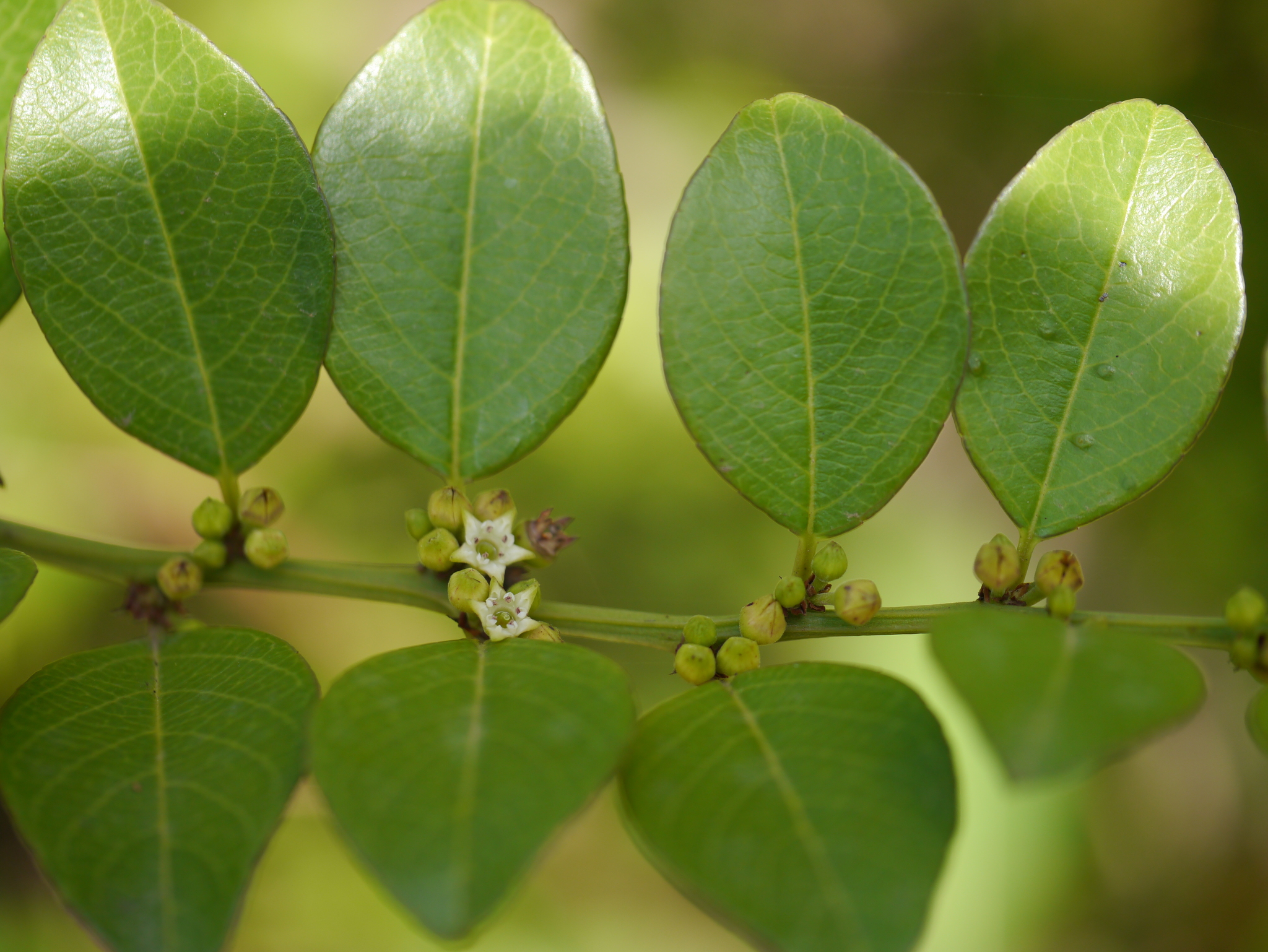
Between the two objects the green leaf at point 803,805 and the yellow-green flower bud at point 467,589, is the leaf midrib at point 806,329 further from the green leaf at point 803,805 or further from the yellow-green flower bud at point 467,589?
the yellow-green flower bud at point 467,589

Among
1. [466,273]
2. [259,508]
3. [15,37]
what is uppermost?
[15,37]

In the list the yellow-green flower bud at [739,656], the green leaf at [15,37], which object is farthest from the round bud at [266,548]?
the yellow-green flower bud at [739,656]

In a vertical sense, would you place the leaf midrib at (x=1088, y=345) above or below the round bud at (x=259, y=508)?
above

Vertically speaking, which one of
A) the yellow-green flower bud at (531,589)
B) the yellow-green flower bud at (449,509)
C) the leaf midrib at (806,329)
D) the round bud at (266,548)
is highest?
the leaf midrib at (806,329)

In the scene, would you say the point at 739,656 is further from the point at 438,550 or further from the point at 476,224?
the point at 476,224

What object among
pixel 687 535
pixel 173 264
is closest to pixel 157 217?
pixel 173 264

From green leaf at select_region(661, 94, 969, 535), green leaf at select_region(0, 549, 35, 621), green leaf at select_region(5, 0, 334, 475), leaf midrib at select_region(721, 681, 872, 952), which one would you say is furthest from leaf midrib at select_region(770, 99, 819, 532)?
green leaf at select_region(0, 549, 35, 621)
